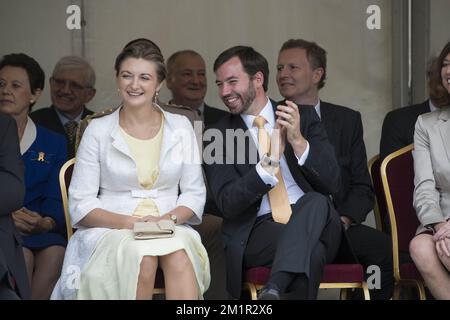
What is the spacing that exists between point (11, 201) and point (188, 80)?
93.1 inches

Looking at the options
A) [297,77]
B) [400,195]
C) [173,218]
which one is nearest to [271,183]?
[173,218]

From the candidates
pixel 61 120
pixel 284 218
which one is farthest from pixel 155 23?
pixel 284 218

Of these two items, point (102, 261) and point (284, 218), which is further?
point (284, 218)

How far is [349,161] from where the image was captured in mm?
6039

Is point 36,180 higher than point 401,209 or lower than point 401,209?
higher

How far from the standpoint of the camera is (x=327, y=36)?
7.14 metres

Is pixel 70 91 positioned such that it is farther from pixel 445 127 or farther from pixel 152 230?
pixel 445 127

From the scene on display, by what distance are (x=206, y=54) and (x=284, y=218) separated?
83.6 inches

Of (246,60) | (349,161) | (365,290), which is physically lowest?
(365,290)

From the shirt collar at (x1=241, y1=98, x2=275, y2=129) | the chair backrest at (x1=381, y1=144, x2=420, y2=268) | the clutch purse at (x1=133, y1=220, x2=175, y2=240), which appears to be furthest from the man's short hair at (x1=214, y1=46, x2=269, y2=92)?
the clutch purse at (x1=133, y1=220, x2=175, y2=240)

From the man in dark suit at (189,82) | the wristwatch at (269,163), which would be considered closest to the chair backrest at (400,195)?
the wristwatch at (269,163)

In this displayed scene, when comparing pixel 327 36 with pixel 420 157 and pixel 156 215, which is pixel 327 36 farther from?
pixel 156 215

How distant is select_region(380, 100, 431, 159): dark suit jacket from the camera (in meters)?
6.02

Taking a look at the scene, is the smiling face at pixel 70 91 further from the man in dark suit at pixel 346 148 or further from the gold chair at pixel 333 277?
the gold chair at pixel 333 277
